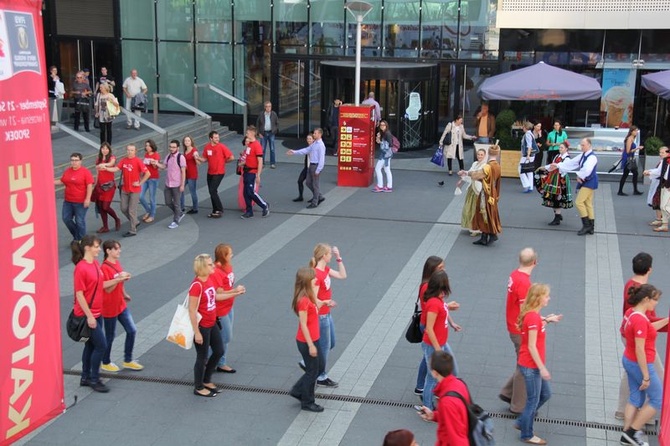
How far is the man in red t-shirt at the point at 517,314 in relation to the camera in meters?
8.42

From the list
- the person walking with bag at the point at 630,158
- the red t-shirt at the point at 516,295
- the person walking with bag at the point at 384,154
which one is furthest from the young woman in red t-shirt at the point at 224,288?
the person walking with bag at the point at 630,158

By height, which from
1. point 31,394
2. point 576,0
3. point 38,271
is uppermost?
point 576,0

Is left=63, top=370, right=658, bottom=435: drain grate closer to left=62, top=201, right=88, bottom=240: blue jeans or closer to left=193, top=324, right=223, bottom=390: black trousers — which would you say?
left=193, top=324, right=223, bottom=390: black trousers

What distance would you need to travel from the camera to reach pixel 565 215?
17.2m

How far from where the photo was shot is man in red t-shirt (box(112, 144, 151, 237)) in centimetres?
1516

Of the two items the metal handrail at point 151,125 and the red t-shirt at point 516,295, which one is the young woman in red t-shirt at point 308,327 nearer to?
A: the red t-shirt at point 516,295

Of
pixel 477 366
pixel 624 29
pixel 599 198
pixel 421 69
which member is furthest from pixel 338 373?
pixel 624 29

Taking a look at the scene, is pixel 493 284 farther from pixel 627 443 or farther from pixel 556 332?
pixel 627 443

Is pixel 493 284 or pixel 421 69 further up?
pixel 421 69

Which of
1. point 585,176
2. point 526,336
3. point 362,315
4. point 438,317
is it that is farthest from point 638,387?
point 585,176

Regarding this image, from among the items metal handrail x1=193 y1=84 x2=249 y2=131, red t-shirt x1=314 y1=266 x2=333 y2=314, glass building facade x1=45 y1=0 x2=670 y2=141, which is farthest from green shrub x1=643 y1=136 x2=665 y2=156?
red t-shirt x1=314 y1=266 x2=333 y2=314

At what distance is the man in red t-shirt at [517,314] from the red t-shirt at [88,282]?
3919mm

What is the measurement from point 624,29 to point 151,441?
799 inches

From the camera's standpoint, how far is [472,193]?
591 inches
